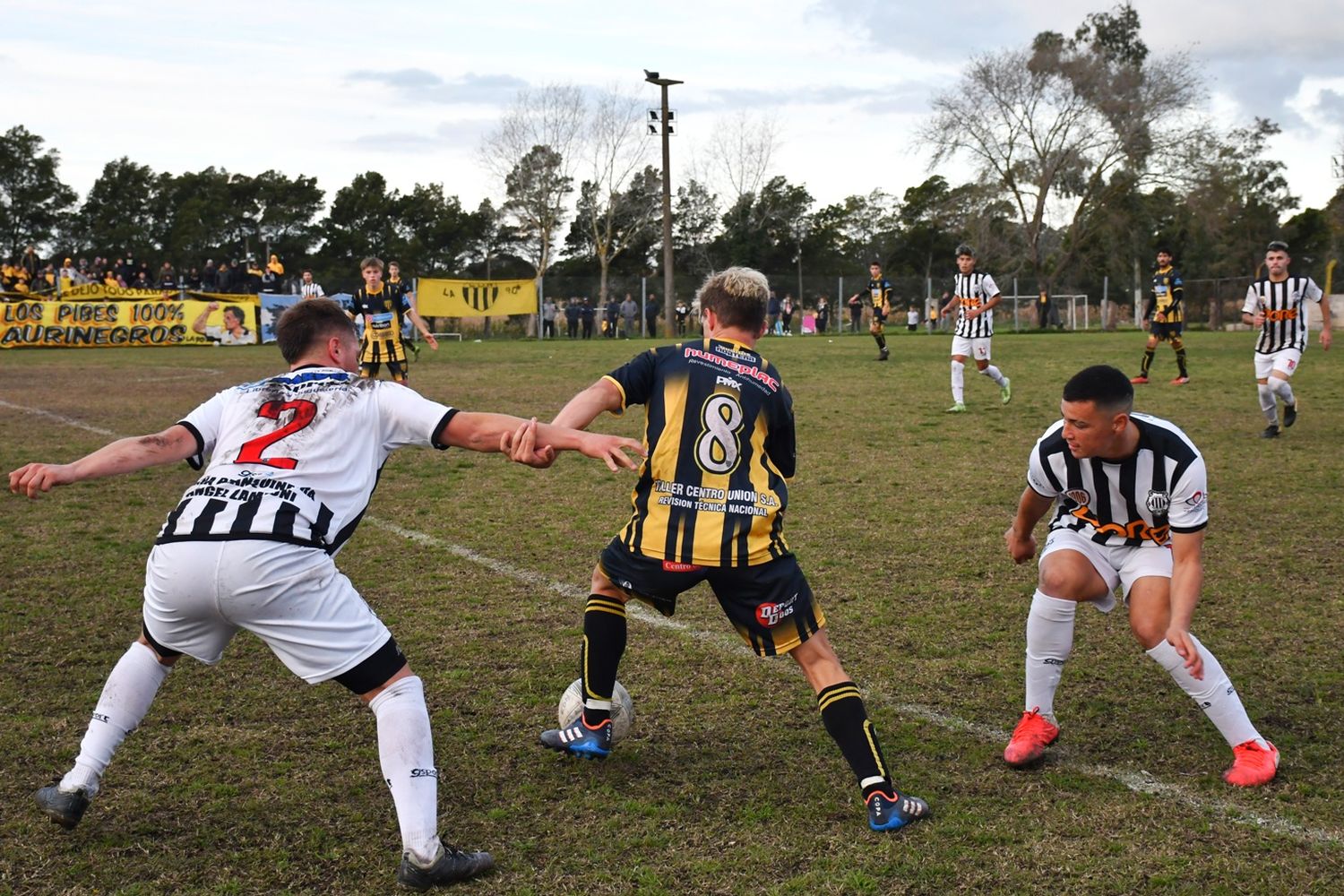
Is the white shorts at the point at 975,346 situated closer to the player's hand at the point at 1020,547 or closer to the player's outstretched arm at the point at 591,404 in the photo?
the player's hand at the point at 1020,547

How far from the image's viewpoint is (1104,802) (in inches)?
151

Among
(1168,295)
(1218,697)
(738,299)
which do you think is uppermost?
(1168,295)

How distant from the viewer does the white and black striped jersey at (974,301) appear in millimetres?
15156

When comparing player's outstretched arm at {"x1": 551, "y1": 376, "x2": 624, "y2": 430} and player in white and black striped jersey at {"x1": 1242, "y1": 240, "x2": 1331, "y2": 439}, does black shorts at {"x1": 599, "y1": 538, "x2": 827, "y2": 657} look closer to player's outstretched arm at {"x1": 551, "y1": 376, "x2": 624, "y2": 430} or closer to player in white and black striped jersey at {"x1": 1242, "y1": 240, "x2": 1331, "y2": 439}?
player's outstretched arm at {"x1": 551, "y1": 376, "x2": 624, "y2": 430}

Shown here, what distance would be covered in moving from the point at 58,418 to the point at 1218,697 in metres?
13.5

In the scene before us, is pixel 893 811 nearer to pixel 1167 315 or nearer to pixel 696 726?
pixel 696 726

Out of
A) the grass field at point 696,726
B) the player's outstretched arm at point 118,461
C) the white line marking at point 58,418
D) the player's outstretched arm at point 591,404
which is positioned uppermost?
the player's outstretched arm at point 591,404

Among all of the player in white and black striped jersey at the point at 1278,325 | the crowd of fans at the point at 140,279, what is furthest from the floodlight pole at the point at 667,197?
the player in white and black striped jersey at the point at 1278,325

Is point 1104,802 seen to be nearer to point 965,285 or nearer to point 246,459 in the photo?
point 246,459

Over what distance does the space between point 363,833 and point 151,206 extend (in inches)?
2655

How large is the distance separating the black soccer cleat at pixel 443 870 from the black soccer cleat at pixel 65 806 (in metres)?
1.03

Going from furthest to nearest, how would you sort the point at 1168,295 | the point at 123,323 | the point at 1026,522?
1. the point at 123,323
2. the point at 1168,295
3. the point at 1026,522

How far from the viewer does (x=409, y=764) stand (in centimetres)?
334

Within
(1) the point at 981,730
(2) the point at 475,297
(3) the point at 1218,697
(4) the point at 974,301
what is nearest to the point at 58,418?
(4) the point at 974,301
